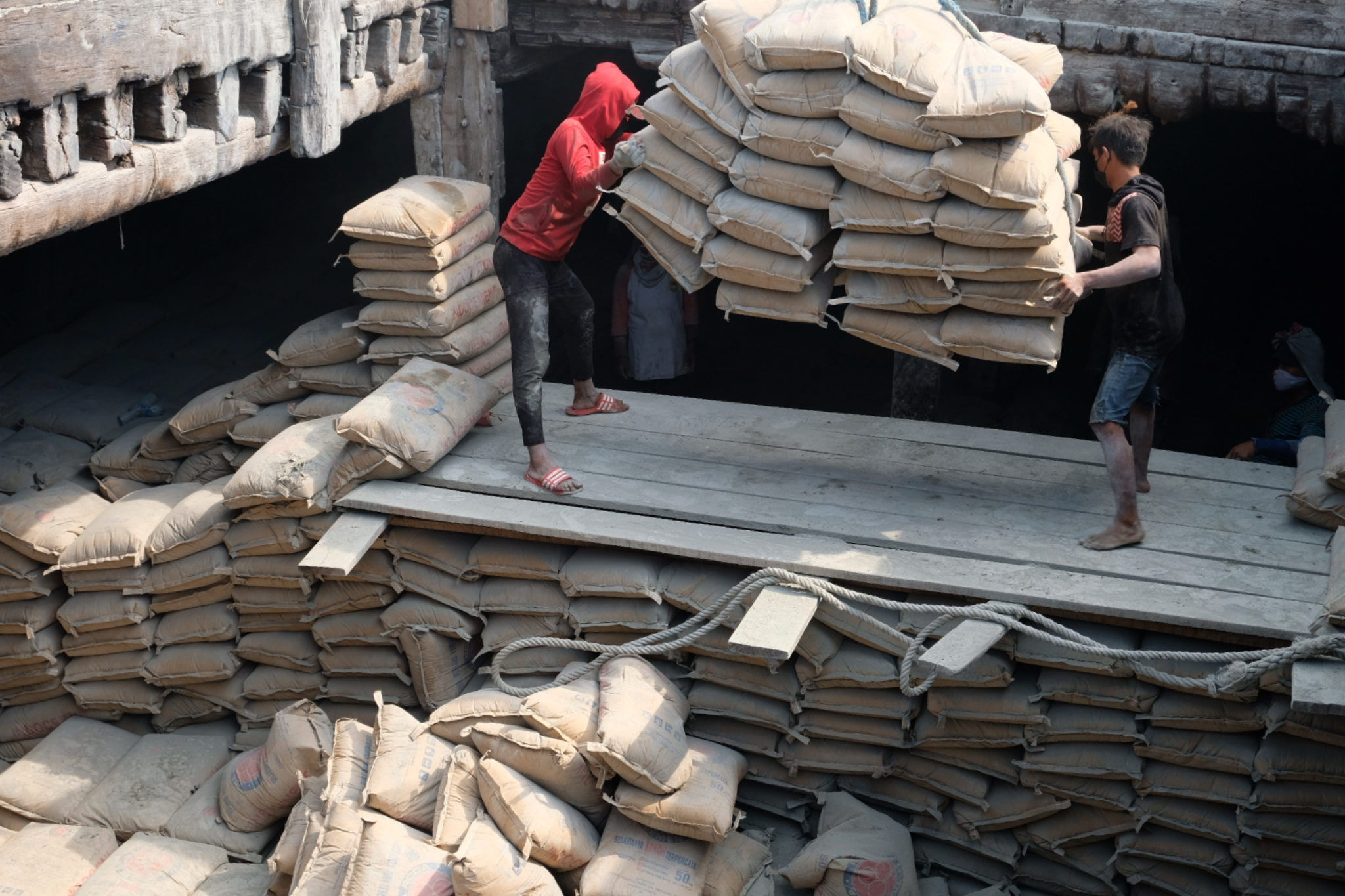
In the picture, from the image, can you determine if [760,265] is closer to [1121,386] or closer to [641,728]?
[1121,386]

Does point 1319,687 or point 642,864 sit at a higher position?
point 1319,687

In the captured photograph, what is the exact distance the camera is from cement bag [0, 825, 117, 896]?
484 centimetres

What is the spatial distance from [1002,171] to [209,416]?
14.4 feet

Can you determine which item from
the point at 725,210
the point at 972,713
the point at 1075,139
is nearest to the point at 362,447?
the point at 725,210

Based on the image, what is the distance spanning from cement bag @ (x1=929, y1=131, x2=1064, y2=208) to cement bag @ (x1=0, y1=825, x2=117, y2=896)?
4559 millimetres

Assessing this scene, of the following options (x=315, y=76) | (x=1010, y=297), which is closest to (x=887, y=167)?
(x=1010, y=297)

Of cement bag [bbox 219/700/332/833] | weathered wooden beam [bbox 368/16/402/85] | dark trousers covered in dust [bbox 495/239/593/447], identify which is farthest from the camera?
weathered wooden beam [bbox 368/16/402/85]

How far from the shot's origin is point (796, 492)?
17.8 feet

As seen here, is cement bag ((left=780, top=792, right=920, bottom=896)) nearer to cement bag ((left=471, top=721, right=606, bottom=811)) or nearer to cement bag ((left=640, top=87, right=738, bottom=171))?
cement bag ((left=471, top=721, right=606, bottom=811))

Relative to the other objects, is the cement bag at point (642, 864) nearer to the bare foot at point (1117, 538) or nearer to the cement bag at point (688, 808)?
the cement bag at point (688, 808)

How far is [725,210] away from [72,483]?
406 centimetres

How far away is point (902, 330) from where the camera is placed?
4926 millimetres

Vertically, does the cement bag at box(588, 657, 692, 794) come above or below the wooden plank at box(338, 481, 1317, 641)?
below

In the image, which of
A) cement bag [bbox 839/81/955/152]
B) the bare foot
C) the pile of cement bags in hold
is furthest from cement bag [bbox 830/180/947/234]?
the bare foot
